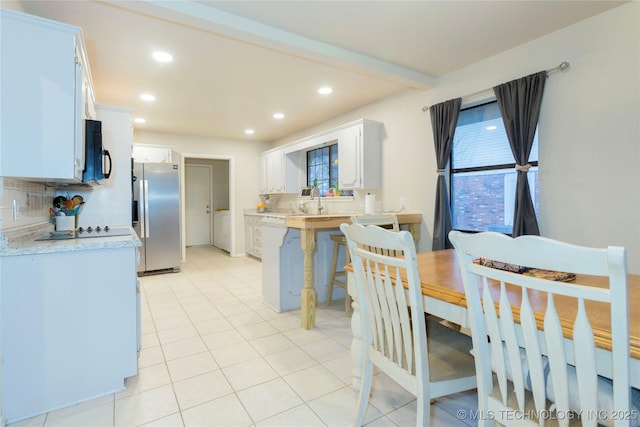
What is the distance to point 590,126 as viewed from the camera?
2.27 meters

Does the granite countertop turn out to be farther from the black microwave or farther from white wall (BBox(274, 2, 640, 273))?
white wall (BBox(274, 2, 640, 273))

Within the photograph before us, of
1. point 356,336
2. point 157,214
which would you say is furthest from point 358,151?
point 157,214

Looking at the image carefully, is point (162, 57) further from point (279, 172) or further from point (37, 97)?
point (279, 172)

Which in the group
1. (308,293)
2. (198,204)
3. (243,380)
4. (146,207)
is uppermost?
(198,204)

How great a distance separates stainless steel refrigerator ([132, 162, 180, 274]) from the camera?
4.64 m

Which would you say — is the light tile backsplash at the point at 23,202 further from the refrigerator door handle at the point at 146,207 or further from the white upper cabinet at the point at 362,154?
the white upper cabinet at the point at 362,154

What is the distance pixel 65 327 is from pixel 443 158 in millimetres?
3221

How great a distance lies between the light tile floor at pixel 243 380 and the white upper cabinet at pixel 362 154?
155 cm

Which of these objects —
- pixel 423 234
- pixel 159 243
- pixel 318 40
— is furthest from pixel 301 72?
pixel 159 243

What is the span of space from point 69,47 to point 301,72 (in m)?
1.92

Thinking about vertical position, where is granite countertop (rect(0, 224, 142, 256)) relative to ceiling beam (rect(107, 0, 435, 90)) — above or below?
below

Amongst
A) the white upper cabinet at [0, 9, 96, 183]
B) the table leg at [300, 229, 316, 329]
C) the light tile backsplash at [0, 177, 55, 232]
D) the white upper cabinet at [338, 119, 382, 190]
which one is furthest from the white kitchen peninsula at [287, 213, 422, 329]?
the light tile backsplash at [0, 177, 55, 232]

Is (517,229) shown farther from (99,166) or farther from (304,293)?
(99,166)

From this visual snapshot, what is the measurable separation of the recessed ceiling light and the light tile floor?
2392 mm
